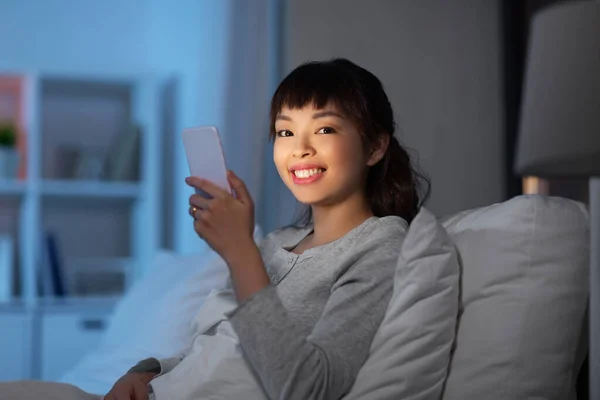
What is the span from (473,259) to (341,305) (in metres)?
0.23

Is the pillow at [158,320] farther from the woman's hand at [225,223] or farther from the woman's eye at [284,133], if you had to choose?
the woman's hand at [225,223]

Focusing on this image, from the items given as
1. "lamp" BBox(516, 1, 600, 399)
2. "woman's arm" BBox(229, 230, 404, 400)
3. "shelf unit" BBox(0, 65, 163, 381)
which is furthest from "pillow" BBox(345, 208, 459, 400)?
"shelf unit" BBox(0, 65, 163, 381)

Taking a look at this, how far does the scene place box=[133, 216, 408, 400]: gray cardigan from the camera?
3.46ft

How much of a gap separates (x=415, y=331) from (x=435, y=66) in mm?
Result: 1632

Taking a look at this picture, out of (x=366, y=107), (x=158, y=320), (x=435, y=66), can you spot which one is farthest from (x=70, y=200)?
(x=366, y=107)

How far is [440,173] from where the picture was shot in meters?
2.59

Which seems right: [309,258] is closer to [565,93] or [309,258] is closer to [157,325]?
[565,93]

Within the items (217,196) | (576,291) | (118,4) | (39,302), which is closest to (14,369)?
(39,302)

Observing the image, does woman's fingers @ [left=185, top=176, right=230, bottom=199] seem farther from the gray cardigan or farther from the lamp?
the lamp

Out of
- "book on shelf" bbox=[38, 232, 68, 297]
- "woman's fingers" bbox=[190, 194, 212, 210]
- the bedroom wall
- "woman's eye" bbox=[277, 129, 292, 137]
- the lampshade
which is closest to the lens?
the lampshade

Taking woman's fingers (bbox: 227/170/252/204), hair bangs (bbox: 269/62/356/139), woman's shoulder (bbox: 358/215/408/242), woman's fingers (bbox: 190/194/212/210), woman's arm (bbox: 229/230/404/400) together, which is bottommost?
woman's arm (bbox: 229/230/404/400)

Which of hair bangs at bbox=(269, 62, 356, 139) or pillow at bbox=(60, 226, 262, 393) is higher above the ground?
hair bangs at bbox=(269, 62, 356, 139)

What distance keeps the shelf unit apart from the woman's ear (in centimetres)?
212

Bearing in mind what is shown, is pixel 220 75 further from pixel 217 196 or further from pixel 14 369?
pixel 217 196
